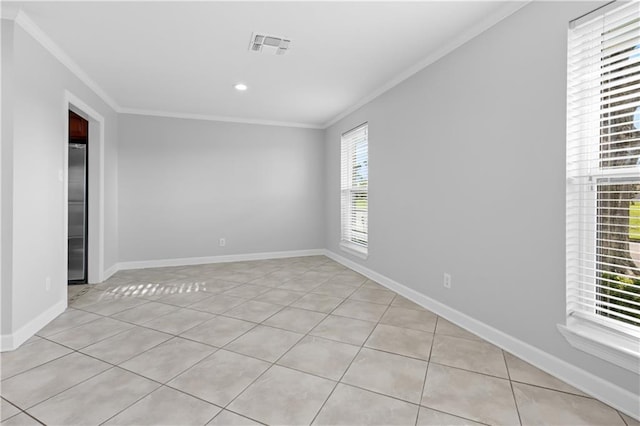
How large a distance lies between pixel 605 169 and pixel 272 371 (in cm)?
231

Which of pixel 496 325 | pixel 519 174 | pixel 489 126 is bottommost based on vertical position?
pixel 496 325

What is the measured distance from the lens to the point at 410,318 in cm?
288

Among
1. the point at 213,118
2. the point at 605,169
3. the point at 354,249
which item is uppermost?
the point at 213,118

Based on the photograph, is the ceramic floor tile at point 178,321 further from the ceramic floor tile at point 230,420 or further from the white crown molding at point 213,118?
the white crown molding at point 213,118

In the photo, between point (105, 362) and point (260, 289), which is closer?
point (105, 362)

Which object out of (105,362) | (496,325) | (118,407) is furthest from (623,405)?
(105,362)

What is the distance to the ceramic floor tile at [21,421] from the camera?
152cm

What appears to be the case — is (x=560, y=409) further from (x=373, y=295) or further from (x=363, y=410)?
(x=373, y=295)

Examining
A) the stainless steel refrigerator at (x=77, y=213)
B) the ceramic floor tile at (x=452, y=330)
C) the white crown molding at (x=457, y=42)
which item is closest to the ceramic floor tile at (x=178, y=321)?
the stainless steel refrigerator at (x=77, y=213)

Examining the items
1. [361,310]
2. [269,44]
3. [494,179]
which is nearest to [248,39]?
[269,44]

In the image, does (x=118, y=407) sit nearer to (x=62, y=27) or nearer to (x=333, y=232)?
(x=62, y=27)

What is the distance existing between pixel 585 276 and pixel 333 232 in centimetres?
401

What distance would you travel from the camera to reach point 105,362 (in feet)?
6.93

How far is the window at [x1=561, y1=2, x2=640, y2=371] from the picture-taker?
1.65 meters
